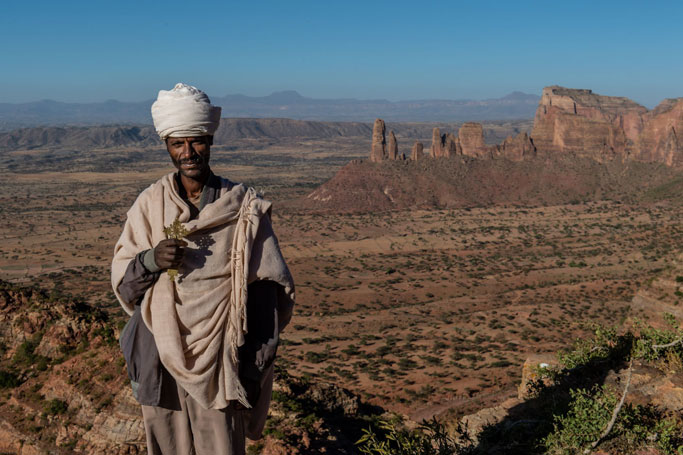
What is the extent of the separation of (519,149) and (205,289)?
10044 centimetres

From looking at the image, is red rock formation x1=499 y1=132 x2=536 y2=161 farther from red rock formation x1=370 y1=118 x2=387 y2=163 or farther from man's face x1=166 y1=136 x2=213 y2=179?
man's face x1=166 y1=136 x2=213 y2=179

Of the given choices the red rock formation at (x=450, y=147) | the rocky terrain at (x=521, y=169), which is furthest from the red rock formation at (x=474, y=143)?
the red rock formation at (x=450, y=147)

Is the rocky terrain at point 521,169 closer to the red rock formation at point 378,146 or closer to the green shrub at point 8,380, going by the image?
the red rock formation at point 378,146

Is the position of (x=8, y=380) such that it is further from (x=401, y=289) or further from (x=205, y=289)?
(x=401, y=289)

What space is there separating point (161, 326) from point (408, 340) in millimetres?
27768

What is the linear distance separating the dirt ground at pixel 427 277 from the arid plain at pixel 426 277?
14cm

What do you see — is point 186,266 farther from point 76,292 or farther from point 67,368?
point 76,292

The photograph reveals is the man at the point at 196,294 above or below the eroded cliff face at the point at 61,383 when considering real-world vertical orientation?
above

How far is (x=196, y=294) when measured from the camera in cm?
297

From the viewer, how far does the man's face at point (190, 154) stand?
3180mm

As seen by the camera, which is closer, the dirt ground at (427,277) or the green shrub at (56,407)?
the green shrub at (56,407)

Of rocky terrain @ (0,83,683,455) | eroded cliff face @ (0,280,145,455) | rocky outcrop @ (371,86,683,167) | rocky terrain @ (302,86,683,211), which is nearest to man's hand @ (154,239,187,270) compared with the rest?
rocky terrain @ (0,83,683,455)

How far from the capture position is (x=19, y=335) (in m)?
10.5

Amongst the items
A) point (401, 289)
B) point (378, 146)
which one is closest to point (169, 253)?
point (401, 289)
